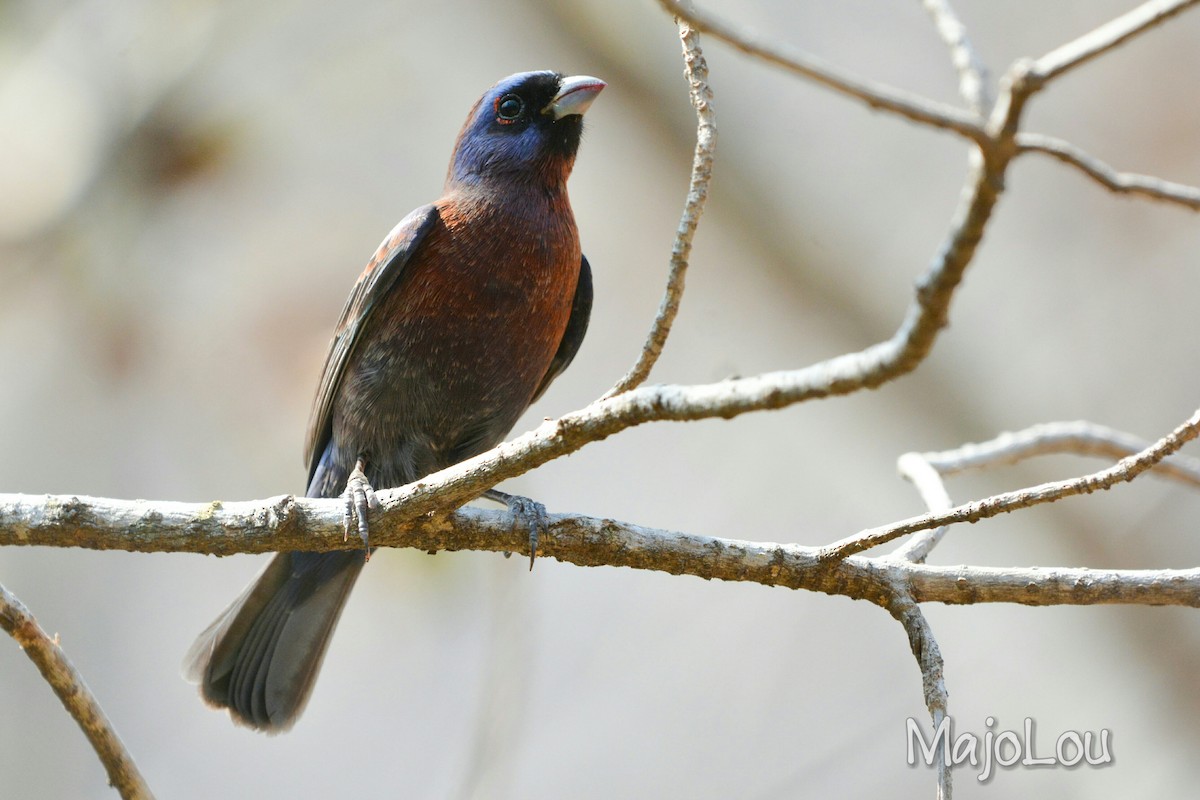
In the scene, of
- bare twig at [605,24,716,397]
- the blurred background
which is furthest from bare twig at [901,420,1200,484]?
the blurred background

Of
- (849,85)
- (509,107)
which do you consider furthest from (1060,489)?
(509,107)

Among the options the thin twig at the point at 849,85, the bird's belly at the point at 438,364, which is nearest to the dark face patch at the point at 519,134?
the bird's belly at the point at 438,364

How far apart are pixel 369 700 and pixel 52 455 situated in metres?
2.45

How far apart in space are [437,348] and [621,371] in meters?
3.78

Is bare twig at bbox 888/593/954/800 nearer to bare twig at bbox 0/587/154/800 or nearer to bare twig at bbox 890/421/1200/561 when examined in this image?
bare twig at bbox 890/421/1200/561

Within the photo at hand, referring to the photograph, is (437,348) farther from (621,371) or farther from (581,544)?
(621,371)

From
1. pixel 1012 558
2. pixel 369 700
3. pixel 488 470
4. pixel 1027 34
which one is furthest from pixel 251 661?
pixel 1027 34

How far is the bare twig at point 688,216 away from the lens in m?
1.83

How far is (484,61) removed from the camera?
21.7ft

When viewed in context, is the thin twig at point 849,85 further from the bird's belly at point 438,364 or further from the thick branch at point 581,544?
the bird's belly at point 438,364

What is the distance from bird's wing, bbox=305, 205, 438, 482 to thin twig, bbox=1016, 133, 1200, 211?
196 cm

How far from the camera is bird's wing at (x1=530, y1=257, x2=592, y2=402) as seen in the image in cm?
326

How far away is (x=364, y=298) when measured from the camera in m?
2.93

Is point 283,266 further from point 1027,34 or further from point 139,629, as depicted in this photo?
point 1027,34
